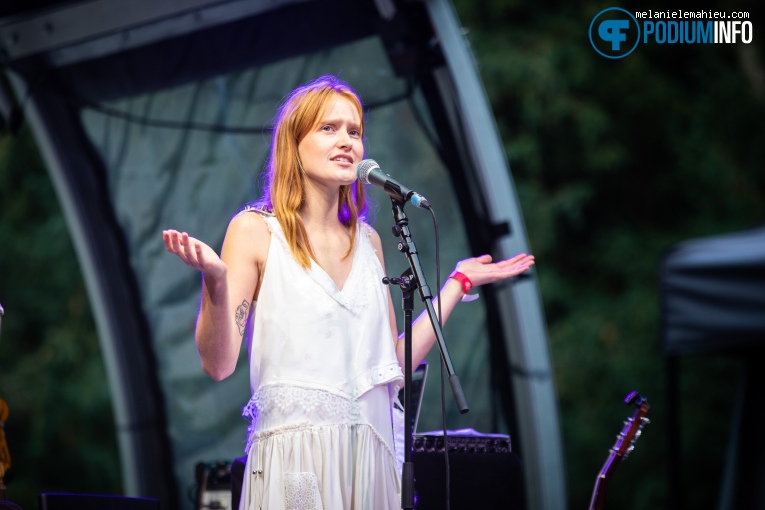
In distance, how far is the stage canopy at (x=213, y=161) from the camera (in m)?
4.49

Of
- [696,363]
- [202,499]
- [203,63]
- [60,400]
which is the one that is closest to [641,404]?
[202,499]

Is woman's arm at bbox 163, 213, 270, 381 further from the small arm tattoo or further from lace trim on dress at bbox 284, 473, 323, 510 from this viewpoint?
lace trim on dress at bbox 284, 473, 323, 510

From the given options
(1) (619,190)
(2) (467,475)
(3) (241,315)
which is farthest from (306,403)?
(1) (619,190)

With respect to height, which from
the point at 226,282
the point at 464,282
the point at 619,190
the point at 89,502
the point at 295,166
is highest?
the point at 619,190

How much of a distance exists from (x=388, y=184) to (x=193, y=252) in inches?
25.4

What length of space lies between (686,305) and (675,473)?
1.19 feet

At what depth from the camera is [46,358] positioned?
1048 cm

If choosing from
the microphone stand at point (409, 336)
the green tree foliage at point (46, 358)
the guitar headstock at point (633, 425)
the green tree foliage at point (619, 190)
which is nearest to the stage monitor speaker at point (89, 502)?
the microphone stand at point (409, 336)

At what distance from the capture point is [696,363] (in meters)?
9.80

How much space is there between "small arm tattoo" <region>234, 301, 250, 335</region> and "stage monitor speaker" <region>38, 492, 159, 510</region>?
0.96 metres

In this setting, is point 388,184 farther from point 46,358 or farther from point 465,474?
point 46,358

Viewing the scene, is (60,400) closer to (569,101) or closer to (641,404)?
(569,101)

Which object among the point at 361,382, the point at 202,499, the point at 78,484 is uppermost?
the point at 361,382

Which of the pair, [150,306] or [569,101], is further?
[569,101]
